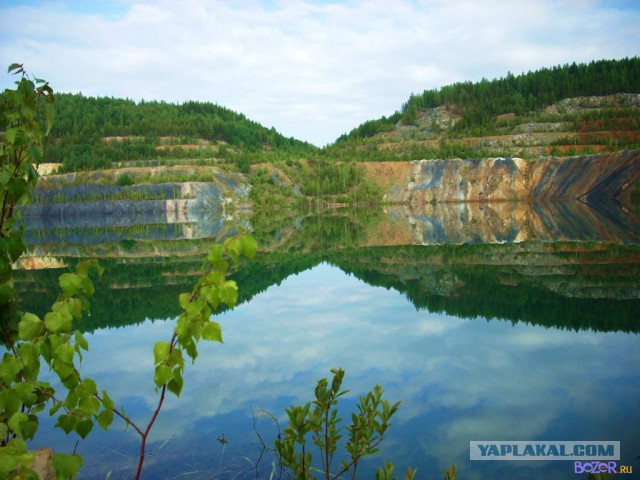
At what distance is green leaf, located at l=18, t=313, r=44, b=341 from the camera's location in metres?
2.67

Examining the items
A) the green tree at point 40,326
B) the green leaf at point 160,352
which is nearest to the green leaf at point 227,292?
the green tree at point 40,326

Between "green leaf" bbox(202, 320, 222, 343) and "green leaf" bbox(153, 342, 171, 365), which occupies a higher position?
"green leaf" bbox(202, 320, 222, 343)

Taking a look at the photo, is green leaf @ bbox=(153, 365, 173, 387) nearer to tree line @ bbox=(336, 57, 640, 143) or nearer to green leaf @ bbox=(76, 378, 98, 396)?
green leaf @ bbox=(76, 378, 98, 396)

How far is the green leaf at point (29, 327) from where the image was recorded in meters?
2.67

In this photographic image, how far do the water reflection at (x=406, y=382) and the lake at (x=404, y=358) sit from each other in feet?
0.09

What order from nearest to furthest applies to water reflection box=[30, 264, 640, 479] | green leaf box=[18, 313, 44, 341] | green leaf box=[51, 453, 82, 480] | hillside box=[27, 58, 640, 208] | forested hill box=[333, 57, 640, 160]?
green leaf box=[51, 453, 82, 480] < green leaf box=[18, 313, 44, 341] < water reflection box=[30, 264, 640, 479] < hillside box=[27, 58, 640, 208] < forested hill box=[333, 57, 640, 160]

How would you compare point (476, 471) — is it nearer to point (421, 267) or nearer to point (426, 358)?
point (426, 358)

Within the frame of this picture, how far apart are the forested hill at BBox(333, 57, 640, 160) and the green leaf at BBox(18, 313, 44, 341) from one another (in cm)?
8255

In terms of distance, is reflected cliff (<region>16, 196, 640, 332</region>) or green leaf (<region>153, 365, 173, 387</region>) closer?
green leaf (<region>153, 365, 173, 387</region>)

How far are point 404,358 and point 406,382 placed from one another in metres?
1.11

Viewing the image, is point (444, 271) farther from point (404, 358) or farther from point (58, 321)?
point (58, 321)

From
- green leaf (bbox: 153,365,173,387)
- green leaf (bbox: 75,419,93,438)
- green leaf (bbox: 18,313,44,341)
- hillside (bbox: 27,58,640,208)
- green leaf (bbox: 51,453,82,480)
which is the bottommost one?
green leaf (bbox: 51,453,82,480)

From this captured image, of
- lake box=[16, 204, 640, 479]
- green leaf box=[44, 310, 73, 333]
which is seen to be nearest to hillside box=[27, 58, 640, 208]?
lake box=[16, 204, 640, 479]

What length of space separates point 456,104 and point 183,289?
107 meters
